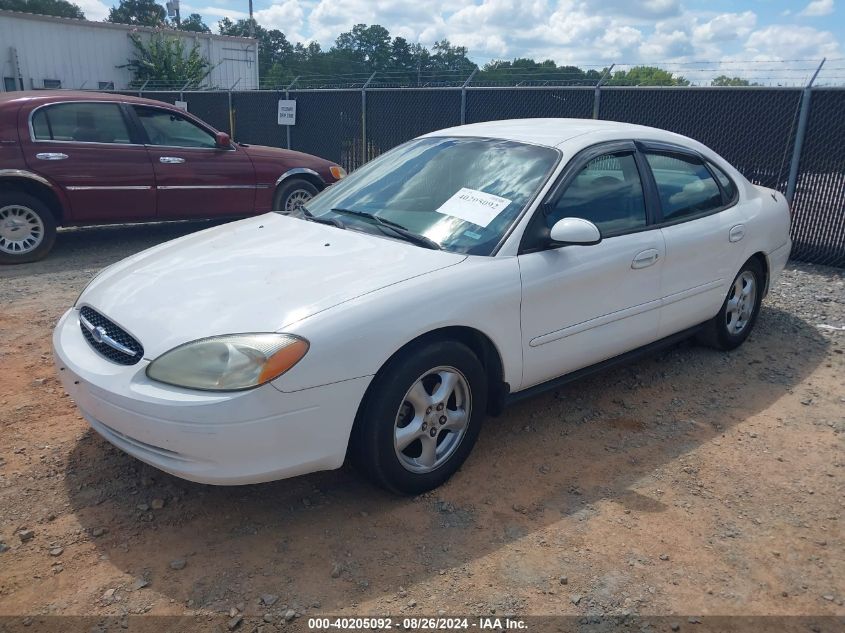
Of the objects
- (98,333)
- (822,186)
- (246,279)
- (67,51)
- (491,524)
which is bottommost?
(491,524)

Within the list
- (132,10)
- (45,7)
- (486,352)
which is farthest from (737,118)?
(132,10)

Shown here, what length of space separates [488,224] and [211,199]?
19.8 feet

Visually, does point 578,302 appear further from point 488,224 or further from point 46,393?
point 46,393

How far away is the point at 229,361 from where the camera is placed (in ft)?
9.27

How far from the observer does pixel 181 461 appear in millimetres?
2881

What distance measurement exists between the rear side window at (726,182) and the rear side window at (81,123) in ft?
20.8

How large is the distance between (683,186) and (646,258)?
798 millimetres

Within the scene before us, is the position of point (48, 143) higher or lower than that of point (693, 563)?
higher

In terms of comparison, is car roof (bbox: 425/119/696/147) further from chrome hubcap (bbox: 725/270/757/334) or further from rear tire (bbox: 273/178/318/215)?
rear tire (bbox: 273/178/318/215)

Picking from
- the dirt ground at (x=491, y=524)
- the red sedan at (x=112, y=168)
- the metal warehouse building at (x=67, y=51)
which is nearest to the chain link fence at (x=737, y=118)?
the red sedan at (x=112, y=168)

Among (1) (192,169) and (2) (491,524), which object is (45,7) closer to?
(1) (192,169)

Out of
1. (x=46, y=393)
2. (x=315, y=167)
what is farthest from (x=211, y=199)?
(x=46, y=393)

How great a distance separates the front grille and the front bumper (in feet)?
0.18

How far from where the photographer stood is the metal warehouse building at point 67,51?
2370cm
